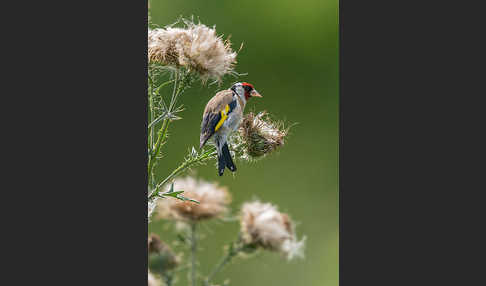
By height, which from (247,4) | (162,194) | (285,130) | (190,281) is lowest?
(190,281)

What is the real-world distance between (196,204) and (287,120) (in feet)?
3.59

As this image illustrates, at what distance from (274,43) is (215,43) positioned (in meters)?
0.88

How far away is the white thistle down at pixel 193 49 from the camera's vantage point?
529 centimetres

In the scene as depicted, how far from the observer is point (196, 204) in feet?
18.1

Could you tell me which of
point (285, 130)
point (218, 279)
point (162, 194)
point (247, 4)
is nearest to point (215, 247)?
point (218, 279)

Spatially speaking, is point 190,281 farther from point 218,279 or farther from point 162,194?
point 162,194

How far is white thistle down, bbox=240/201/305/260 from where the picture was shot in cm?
556

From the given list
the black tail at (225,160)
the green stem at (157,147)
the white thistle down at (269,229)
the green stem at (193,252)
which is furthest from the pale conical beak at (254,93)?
the green stem at (193,252)

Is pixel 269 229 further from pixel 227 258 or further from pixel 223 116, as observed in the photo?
pixel 223 116

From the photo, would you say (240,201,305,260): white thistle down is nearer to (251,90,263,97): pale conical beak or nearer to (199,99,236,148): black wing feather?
(199,99,236,148): black wing feather

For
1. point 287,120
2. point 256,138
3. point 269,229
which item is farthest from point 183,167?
point 287,120

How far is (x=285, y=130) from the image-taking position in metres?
5.68

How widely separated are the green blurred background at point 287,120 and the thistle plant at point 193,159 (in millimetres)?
88

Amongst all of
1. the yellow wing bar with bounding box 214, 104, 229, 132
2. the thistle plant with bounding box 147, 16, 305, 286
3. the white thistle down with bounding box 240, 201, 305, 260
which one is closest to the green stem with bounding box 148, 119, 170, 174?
the thistle plant with bounding box 147, 16, 305, 286
